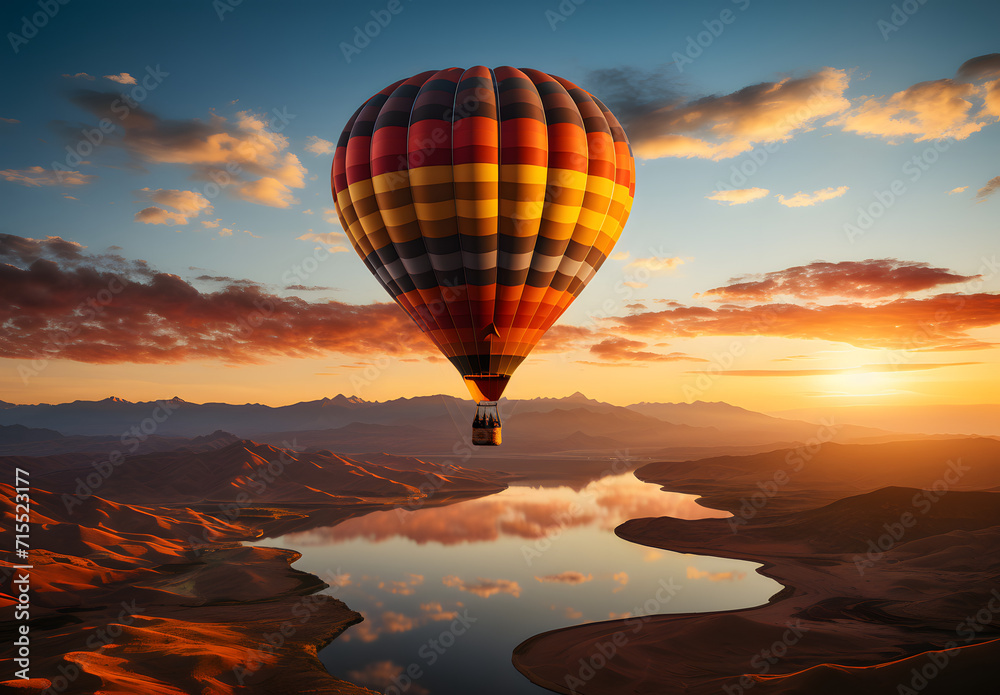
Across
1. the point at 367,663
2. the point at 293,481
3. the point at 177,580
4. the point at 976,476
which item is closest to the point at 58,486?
the point at 293,481

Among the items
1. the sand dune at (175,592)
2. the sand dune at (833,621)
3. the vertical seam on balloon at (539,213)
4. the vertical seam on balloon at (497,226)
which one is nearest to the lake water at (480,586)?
the sand dune at (833,621)

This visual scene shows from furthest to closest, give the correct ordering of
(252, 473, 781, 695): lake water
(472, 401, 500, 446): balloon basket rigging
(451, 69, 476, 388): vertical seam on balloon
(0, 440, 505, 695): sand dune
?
(252, 473, 781, 695): lake water → (0, 440, 505, 695): sand dune → (472, 401, 500, 446): balloon basket rigging → (451, 69, 476, 388): vertical seam on balloon

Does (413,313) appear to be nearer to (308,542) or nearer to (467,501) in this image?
(308,542)

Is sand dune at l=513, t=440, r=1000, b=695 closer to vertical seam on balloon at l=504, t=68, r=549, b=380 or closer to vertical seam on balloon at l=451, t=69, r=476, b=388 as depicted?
vertical seam on balloon at l=504, t=68, r=549, b=380

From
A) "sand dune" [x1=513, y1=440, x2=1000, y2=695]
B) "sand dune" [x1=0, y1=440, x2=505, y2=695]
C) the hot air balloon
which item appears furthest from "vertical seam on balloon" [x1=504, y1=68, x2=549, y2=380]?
"sand dune" [x1=0, y1=440, x2=505, y2=695]

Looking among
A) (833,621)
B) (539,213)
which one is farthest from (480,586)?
(539,213)

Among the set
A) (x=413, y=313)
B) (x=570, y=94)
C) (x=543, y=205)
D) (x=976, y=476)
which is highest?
(x=570, y=94)
